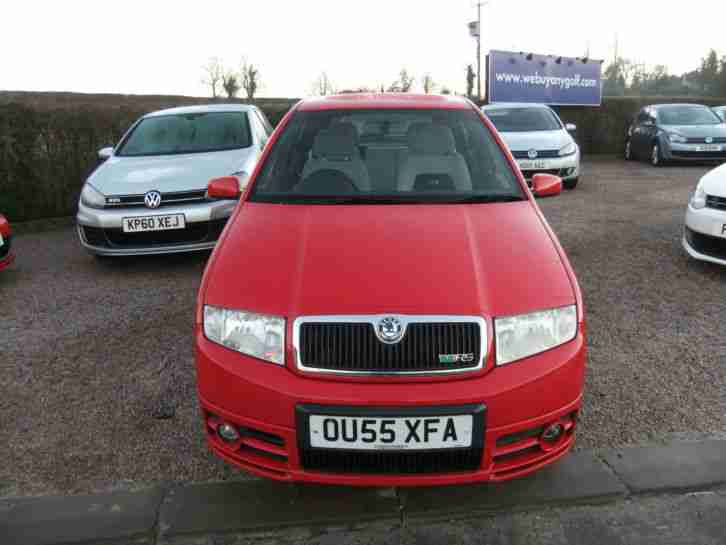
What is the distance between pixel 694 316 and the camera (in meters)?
4.58

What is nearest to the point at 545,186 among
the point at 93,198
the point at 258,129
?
the point at 93,198

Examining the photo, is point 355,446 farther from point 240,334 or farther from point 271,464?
point 240,334

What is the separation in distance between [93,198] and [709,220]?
5.38 meters

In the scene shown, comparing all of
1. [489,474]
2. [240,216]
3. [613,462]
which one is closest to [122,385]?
[240,216]

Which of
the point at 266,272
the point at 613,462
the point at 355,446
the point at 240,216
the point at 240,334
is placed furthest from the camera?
the point at 240,216

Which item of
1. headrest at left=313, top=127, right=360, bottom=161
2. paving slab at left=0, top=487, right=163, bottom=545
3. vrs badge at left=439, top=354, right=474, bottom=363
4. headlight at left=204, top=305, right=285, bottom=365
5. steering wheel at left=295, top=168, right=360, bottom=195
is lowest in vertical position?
paving slab at left=0, top=487, right=163, bottom=545

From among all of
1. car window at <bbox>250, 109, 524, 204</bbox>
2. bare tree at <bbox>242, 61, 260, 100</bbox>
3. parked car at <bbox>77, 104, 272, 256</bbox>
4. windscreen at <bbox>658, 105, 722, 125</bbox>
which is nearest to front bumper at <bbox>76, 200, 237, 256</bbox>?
parked car at <bbox>77, 104, 272, 256</bbox>

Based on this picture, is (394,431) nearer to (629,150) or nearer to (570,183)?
(570,183)

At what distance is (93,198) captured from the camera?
230 inches

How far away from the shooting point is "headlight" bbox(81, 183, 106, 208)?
5.80 metres

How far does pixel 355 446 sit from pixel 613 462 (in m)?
1.33

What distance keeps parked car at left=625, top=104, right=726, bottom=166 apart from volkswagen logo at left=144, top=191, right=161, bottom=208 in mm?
12259

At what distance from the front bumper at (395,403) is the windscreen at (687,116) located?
1436 cm

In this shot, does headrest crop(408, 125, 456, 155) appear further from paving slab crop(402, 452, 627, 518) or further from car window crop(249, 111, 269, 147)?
car window crop(249, 111, 269, 147)
